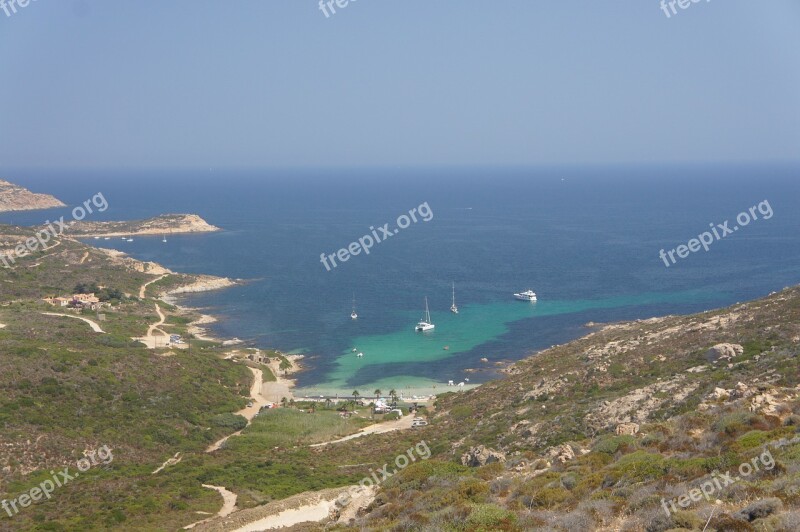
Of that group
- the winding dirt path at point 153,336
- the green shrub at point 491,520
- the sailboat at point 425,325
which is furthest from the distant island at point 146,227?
the green shrub at point 491,520

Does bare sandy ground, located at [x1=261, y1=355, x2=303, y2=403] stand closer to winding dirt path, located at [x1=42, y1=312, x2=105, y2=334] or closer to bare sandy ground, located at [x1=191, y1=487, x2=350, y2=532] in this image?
winding dirt path, located at [x1=42, y1=312, x2=105, y2=334]

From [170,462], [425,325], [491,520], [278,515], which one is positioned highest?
[491,520]

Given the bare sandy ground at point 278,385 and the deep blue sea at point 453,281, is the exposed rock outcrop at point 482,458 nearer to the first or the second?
the bare sandy ground at point 278,385

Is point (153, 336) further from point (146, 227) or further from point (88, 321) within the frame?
point (146, 227)

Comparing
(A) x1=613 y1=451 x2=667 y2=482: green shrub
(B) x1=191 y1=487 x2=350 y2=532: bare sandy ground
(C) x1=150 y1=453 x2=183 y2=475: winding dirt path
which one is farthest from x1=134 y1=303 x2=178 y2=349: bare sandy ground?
(A) x1=613 y1=451 x2=667 y2=482: green shrub

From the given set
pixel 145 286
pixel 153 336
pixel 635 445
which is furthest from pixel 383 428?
pixel 145 286

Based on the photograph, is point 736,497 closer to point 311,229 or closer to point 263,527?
point 263,527
